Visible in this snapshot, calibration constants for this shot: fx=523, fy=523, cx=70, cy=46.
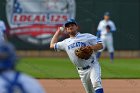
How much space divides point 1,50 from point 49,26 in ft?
70.9

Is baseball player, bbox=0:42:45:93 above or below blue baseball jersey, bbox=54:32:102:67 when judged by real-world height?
above

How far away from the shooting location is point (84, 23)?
82.1 ft

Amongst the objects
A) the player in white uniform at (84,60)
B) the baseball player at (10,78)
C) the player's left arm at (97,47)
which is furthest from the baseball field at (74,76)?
the baseball player at (10,78)

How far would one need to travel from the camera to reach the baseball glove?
326 inches

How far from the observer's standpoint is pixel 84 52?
8266 millimetres

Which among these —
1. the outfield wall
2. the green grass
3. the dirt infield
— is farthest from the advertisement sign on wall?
the dirt infield

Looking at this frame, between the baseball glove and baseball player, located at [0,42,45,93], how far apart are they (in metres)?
4.77

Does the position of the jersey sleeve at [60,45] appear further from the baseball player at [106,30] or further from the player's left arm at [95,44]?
the baseball player at [106,30]

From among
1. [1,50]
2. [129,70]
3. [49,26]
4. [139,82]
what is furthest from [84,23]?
[1,50]

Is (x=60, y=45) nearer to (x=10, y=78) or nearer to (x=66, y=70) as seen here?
(x=10, y=78)

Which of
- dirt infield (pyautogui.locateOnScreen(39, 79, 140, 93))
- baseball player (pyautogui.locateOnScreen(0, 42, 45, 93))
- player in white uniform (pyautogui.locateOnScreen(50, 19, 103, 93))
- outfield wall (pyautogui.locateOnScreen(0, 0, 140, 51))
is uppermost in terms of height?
baseball player (pyautogui.locateOnScreen(0, 42, 45, 93))

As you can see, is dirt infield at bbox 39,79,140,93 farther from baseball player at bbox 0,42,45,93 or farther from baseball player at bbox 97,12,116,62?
baseball player at bbox 0,42,45,93

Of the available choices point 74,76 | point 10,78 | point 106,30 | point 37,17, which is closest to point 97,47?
point 10,78

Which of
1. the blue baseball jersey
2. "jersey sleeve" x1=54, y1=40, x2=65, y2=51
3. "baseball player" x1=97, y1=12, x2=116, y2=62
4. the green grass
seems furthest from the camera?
"baseball player" x1=97, y1=12, x2=116, y2=62
